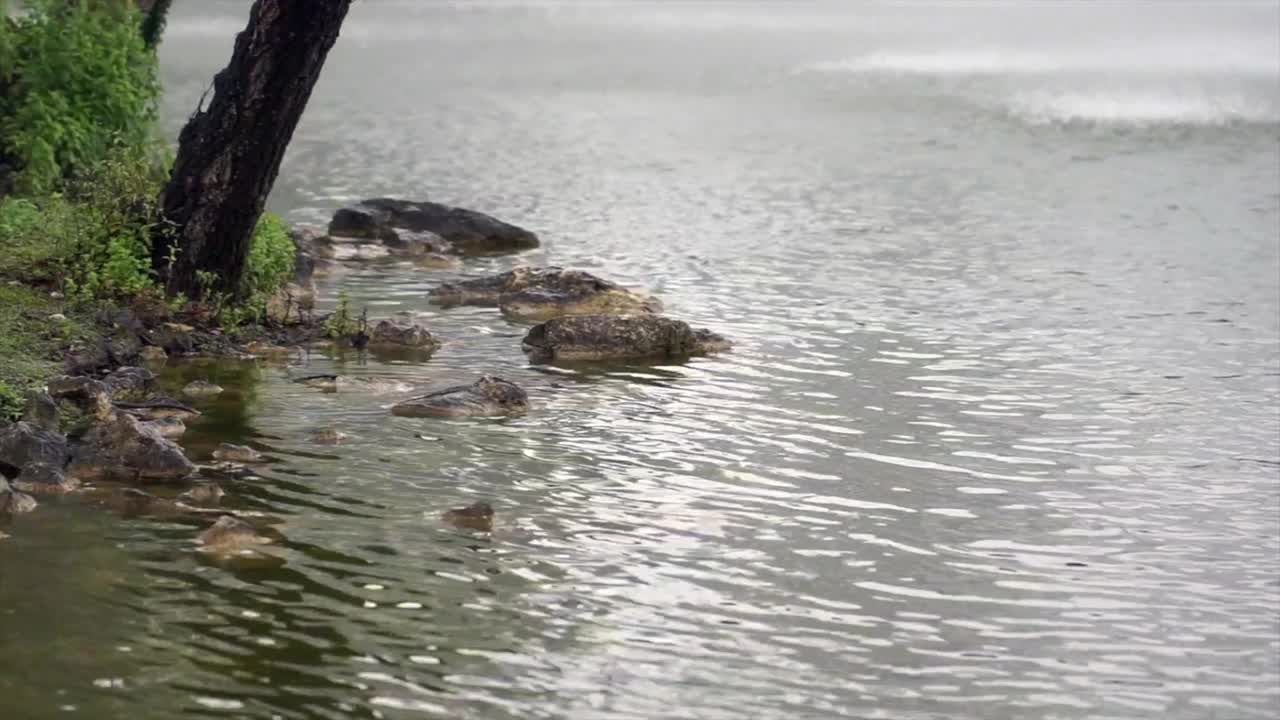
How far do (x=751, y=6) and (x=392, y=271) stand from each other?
94.9 metres

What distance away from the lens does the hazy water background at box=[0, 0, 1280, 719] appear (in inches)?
330

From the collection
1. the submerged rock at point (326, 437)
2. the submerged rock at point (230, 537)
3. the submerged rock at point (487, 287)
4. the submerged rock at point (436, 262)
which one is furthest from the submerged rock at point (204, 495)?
the submerged rock at point (436, 262)

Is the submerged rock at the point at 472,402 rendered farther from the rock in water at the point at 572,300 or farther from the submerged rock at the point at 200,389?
the rock in water at the point at 572,300

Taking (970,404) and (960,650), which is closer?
(960,650)

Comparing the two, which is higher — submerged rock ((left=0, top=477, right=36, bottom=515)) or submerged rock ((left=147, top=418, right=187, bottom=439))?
submerged rock ((left=147, top=418, right=187, bottom=439))

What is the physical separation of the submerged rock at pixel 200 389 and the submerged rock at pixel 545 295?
16.3 feet

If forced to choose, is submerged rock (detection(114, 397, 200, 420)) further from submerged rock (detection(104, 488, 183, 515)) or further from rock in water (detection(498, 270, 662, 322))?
rock in water (detection(498, 270, 662, 322))

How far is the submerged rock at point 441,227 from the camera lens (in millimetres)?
24000

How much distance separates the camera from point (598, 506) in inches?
439

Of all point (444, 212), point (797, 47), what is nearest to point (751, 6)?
point (797, 47)

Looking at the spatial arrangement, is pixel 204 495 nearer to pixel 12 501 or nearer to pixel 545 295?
pixel 12 501

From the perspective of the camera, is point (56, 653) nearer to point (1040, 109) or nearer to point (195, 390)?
point (195, 390)

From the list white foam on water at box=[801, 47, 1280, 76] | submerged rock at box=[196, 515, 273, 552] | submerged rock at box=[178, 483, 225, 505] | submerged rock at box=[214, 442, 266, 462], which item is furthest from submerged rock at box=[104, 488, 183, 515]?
white foam on water at box=[801, 47, 1280, 76]

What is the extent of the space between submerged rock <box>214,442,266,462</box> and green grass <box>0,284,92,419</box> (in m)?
1.29
